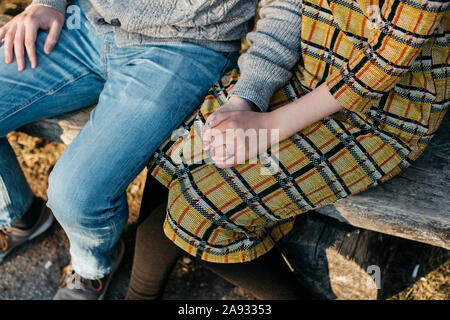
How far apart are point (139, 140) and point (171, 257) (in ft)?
1.54

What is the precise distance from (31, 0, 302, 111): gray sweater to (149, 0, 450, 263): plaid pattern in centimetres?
8

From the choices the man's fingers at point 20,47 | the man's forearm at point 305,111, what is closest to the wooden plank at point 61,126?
the man's fingers at point 20,47

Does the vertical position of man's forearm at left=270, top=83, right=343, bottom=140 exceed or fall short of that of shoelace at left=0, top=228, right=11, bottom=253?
it exceeds it

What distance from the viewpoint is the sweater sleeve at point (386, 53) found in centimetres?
96

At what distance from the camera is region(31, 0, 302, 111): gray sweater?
129 centimetres

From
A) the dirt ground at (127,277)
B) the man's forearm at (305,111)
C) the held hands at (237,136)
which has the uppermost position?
the man's forearm at (305,111)

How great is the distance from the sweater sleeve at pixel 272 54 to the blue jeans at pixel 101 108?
202mm

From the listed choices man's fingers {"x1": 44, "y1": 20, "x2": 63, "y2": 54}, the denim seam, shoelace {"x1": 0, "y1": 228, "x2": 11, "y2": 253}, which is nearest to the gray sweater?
man's fingers {"x1": 44, "y1": 20, "x2": 63, "y2": 54}

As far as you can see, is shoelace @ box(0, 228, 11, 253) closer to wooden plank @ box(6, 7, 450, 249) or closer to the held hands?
the held hands

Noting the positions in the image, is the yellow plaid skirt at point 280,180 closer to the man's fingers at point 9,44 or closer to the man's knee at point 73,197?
the man's knee at point 73,197

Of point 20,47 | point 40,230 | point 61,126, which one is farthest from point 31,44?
point 40,230

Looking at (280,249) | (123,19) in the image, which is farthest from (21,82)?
(280,249)

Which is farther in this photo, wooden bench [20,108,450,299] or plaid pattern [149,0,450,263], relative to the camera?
wooden bench [20,108,450,299]
